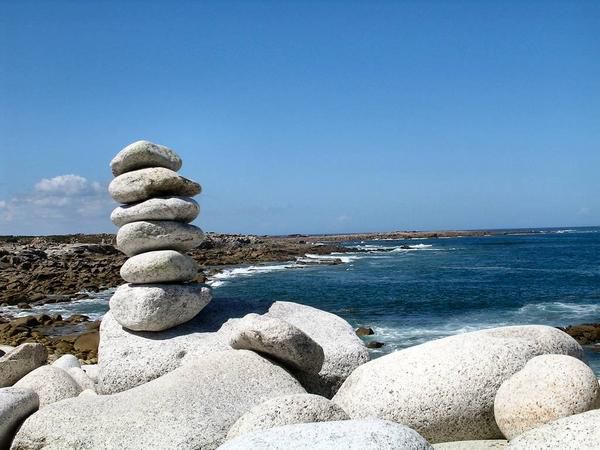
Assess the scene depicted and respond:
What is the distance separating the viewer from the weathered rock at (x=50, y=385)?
8.23 m

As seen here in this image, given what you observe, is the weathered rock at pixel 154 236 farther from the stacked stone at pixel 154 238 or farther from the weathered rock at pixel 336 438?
the weathered rock at pixel 336 438

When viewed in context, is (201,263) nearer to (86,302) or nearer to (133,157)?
(86,302)

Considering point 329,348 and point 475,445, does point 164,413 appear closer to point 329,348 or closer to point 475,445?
point 329,348

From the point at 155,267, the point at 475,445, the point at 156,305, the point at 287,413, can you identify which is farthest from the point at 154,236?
the point at 475,445

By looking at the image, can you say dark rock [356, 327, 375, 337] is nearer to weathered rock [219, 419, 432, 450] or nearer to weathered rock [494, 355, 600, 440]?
weathered rock [494, 355, 600, 440]

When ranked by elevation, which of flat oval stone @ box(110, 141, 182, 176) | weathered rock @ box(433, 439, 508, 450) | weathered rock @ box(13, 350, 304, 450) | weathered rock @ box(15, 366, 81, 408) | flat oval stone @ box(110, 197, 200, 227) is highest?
flat oval stone @ box(110, 141, 182, 176)

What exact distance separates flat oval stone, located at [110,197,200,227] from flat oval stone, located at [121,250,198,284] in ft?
1.92

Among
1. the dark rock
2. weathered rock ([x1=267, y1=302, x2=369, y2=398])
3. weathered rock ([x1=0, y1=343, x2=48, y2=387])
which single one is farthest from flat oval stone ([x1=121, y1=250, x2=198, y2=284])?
the dark rock

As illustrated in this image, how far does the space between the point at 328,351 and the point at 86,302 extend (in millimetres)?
23571

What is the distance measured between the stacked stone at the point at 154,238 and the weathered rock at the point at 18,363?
1.47 meters

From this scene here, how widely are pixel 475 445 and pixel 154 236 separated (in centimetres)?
567

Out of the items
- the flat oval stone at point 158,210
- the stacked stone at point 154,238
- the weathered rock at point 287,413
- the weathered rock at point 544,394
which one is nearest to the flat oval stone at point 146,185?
the stacked stone at point 154,238

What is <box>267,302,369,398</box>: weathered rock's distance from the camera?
27.3 ft

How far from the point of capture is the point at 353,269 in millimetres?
48156
